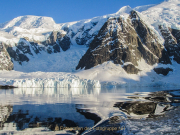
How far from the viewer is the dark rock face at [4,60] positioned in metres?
180

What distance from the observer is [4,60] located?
183m

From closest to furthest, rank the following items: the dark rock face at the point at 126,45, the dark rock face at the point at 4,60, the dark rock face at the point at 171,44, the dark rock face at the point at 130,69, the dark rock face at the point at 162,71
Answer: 1. the dark rock face at the point at 130,69
2. the dark rock face at the point at 126,45
3. the dark rock face at the point at 162,71
4. the dark rock face at the point at 171,44
5. the dark rock face at the point at 4,60

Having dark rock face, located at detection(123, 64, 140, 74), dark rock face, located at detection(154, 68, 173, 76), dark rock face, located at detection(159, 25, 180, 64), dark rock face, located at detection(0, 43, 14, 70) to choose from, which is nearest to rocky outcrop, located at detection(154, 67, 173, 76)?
dark rock face, located at detection(154, 68, 173, 76)

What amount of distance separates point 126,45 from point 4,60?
10976 cm

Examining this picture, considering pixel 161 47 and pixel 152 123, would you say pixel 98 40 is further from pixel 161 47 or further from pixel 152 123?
pixel 152 123

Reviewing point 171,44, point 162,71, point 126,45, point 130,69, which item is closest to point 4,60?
point 126,45

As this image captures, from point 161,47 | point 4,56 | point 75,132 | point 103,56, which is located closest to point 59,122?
point 75,132

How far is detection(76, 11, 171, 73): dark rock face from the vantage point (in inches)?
5969

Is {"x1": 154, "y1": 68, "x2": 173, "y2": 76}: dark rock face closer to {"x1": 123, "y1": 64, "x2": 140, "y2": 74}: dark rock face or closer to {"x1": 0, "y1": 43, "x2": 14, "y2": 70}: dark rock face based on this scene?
{"x1": 123, "y1": 64, "x2": 140, "y2": 74}: dark rock face

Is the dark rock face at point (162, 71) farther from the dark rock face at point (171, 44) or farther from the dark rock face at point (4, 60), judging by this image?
the dark rock face at point (4, 60)

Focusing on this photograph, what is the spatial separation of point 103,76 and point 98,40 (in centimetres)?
4509

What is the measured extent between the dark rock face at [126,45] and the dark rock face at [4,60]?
2712 inches

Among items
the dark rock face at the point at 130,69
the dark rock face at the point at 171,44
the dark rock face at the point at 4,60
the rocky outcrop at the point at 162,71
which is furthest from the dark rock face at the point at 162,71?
the dark rock face at the point at 4,60

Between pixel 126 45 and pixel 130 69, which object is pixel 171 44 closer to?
pixel 126 45
